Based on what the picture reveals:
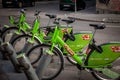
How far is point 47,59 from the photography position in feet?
22.1

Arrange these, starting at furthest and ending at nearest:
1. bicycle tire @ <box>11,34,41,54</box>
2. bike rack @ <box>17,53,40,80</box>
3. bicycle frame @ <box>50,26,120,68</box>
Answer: bicycle tire @ <box>11,34,41,54</box>, bicycle frame @ <box>50,26,120,68</box>, bike rack @ <box>17,53,40,80</box>

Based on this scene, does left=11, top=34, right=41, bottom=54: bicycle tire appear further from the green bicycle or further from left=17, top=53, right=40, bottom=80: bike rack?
left=17, top=53, right=40, bottom=80: bike rack

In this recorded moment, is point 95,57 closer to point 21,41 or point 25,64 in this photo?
point 25,64

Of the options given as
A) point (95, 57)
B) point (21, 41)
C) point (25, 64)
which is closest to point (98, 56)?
point (95, 57)

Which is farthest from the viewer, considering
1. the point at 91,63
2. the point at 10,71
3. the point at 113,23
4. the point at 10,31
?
the point at 113,23

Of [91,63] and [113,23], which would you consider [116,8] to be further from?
[91,63]

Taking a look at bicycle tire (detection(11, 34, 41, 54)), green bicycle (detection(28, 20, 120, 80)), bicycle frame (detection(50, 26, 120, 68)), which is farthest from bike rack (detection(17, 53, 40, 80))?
bicycle tire (detection(11, 34, 41, 54))

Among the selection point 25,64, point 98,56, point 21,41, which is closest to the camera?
point 25,64

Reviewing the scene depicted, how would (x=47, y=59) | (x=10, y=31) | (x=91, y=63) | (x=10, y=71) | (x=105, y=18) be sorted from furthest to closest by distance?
(x=105, y=18) → (x=10, y=31) → (x=10, y=71) → (x=91, y=63) → (x=47, y=59)

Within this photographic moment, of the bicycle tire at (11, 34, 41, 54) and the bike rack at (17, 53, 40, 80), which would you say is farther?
the bicycle tire at (11, 34, 41, 54)

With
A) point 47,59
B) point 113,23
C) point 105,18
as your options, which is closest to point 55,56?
point 47,59

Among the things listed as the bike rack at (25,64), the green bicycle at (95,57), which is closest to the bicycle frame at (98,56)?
the green bicycle at (95,57)

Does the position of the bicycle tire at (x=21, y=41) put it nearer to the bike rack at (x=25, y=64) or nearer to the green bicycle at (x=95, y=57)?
the green bicycle at (x=95, y=57)

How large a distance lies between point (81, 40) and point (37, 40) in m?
1.13
